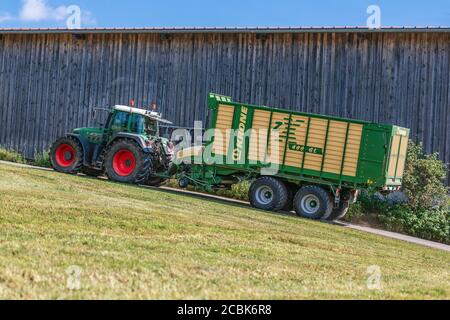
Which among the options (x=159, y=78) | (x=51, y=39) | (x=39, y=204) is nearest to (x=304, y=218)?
(x=39, y=204)

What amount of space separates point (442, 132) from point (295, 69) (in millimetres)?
5179

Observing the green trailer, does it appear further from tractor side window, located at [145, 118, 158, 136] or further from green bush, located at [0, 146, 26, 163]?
green bush, located at [0, 146, 26, 163]

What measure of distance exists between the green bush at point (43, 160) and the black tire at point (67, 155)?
360cm

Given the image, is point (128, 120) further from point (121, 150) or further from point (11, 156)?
point (11, 156)

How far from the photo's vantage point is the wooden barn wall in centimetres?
2125

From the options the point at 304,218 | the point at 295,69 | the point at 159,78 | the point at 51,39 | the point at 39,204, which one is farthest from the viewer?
the point at 51,39

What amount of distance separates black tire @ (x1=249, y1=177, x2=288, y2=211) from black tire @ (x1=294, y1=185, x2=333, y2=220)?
411 millimetres

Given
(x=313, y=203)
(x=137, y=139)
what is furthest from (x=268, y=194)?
(x=137, y=139)

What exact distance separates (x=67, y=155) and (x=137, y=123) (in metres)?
2.54

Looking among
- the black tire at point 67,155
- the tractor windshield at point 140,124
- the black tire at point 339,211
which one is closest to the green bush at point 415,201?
the black tire at point 339,211

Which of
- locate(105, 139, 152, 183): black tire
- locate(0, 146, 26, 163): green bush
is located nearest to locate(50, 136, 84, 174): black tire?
locate(105, 139, 152, 183): black tire
